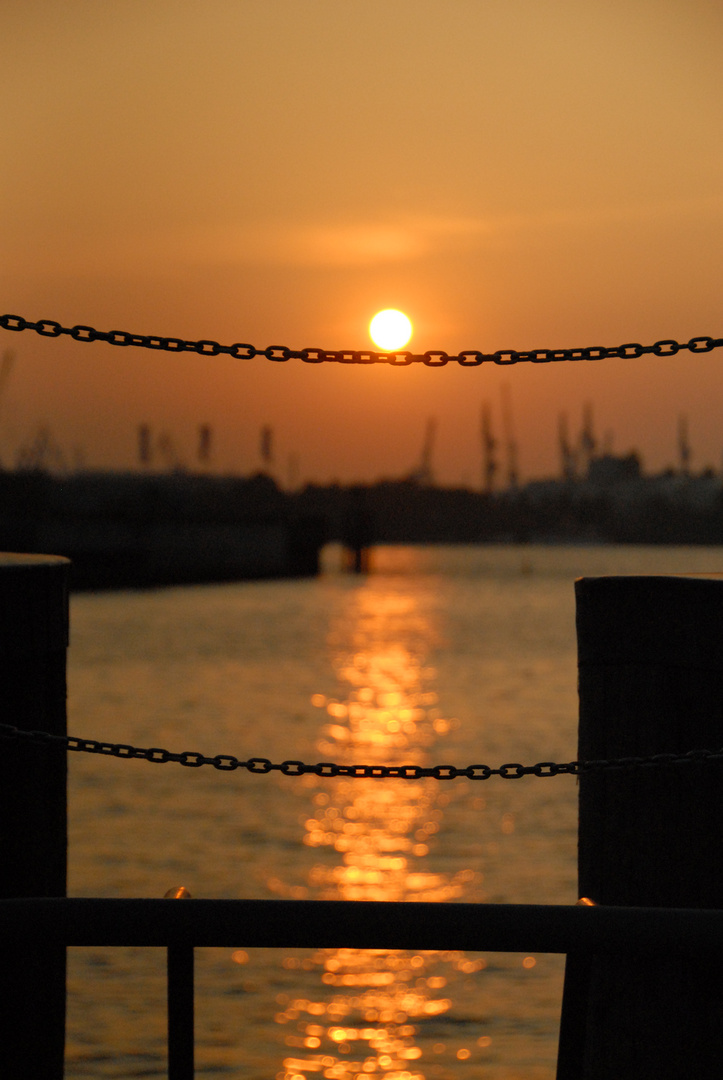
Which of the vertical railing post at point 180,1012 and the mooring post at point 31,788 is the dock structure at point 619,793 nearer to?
the mooring post at point 31,788

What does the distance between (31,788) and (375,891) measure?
417 inches

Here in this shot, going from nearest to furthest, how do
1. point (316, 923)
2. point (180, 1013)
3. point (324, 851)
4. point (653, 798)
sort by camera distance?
point (316, 923)
point (180, 1013)
point (653, 798)
point (324, 851)

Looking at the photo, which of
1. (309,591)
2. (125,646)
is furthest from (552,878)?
(309,591)

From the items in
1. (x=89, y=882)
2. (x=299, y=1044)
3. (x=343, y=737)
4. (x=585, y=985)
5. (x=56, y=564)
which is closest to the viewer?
(x=585, y=985)

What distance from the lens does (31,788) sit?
400cm

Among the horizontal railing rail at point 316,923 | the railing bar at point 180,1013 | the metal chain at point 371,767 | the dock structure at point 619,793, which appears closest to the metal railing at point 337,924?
the horizontal railing rail at point 316,923

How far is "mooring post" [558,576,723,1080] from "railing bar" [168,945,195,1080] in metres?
1.72

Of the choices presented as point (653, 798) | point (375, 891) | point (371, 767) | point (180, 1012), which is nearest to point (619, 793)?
point (653, 798)

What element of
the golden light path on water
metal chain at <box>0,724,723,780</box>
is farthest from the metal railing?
the golden light path on water

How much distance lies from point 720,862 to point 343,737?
87.8 ft

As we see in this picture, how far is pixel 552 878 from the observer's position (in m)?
14.6

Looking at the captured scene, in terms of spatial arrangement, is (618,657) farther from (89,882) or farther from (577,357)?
(89,882)

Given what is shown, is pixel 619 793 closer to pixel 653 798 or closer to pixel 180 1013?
pixel 653 798

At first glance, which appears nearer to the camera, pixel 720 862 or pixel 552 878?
pixel 720 862
